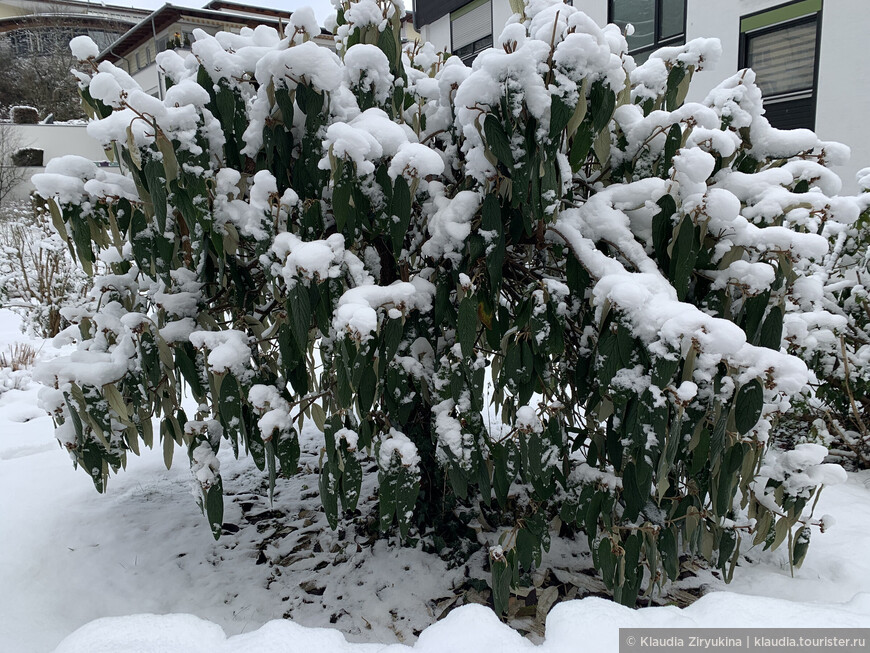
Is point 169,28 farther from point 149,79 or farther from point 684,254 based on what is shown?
point 684,254

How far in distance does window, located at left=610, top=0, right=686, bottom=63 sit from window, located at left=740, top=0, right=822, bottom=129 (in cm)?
110

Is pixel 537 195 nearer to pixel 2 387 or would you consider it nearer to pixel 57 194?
pixel 57 194

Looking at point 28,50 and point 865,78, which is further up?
point 28,50

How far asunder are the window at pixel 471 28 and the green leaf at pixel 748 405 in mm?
12662

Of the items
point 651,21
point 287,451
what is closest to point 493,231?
point 287,451

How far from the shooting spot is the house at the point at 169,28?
19.4m

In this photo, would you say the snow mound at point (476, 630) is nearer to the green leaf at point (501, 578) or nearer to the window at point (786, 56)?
the green leaf at point (501, 578)

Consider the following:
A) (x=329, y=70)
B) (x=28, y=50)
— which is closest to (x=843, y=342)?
(x=329, y=70)

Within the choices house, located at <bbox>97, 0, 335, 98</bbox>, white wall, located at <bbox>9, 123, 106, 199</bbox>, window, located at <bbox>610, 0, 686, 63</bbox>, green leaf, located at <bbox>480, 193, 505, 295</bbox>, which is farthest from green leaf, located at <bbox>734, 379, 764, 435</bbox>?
white wall, located at <bbox>9, 123, 106, 199</bbox>

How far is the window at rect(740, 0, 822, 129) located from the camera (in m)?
7.75

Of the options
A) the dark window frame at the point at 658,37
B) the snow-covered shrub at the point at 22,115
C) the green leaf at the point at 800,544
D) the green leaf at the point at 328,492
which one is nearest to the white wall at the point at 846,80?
the dark window frame at the point at 658,37

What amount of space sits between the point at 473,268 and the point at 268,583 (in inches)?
64.4

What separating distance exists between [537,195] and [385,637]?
1686 millimetres

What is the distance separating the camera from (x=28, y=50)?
27.7m
